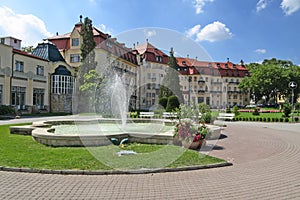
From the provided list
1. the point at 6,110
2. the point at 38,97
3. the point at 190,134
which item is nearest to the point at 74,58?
the point at 38,97

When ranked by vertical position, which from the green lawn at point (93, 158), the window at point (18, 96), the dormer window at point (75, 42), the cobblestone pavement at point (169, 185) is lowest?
the cobblestone pavement at point (169, 185)

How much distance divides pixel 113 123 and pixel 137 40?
8897mm

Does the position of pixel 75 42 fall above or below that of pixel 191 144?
above

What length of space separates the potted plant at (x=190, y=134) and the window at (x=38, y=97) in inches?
1423

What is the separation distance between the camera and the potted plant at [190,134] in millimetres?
10133

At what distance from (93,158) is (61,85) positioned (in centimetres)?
3880

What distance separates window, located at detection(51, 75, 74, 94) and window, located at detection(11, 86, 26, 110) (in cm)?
588

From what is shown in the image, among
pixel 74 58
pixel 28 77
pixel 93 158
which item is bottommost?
pixel 93 158

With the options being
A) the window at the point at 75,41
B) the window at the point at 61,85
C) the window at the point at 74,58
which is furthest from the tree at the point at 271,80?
the window at the point at 61,85

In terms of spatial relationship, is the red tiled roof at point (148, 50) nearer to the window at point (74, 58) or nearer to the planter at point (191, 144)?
the planter at point (191, 144)

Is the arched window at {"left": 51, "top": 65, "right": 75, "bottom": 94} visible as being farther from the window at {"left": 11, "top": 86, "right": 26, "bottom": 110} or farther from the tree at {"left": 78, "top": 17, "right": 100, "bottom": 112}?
the window at {"left": 11, "top": 86, "right": 26, "bottom": 110}

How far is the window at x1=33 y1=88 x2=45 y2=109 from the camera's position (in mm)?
41084

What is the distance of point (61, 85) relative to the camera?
145 feet

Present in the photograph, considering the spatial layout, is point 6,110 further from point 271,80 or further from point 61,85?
point 271,80
